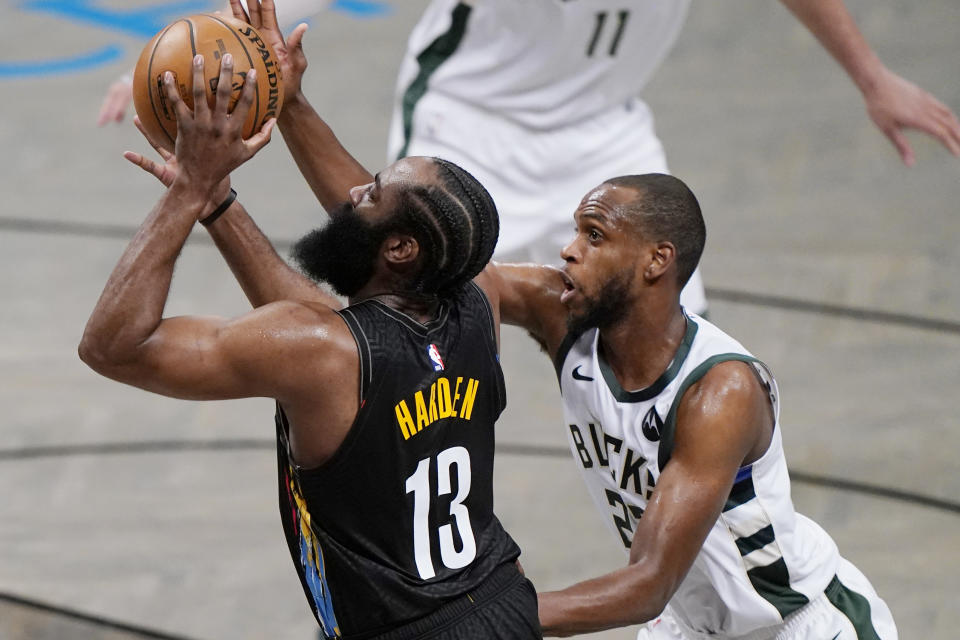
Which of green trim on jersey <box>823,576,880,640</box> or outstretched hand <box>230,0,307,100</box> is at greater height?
outstretched hand <box>230,0,307,100</box>

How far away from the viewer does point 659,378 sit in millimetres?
3164

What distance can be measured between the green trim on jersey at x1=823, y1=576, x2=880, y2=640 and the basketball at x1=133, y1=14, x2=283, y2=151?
1.71 meters

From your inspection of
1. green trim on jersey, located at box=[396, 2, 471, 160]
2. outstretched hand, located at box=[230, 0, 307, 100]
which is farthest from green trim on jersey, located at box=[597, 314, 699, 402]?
green trim on jersey, located at box=[396, 2, 471, 160]

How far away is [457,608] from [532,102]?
94.5 inches

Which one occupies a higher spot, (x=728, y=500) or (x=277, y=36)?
(x=277, y=36)

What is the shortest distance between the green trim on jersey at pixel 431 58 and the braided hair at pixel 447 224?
208 cm

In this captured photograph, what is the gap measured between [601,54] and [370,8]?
6.08m

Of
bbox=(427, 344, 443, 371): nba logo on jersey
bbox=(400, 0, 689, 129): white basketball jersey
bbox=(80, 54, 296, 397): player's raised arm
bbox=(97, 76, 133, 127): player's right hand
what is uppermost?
bbox=(97, 76, 133, 127): player's right hand

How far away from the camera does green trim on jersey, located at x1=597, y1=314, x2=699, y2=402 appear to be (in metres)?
3.15

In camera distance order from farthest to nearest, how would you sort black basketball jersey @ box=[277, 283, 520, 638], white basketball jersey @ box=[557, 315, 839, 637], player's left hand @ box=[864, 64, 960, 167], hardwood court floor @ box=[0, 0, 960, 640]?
hardwood court floor @ box=[0, 0, 960, 640]
player's left hand @ box=[864, 64, 960, 167]
white basketball jersey @ box=[557, 315, 839, 637]
black basketball jersey @ box=[277, 283, 520, 638]

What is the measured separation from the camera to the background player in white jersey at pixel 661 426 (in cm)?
288

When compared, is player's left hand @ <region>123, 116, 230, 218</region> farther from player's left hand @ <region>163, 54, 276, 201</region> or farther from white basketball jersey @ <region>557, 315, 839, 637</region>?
white basketball jersey @ <region>557, 315, 839, 637</region>

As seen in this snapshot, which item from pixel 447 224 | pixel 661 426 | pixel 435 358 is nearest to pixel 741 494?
pixel 661 426

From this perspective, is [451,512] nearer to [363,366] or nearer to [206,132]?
[363,366]
